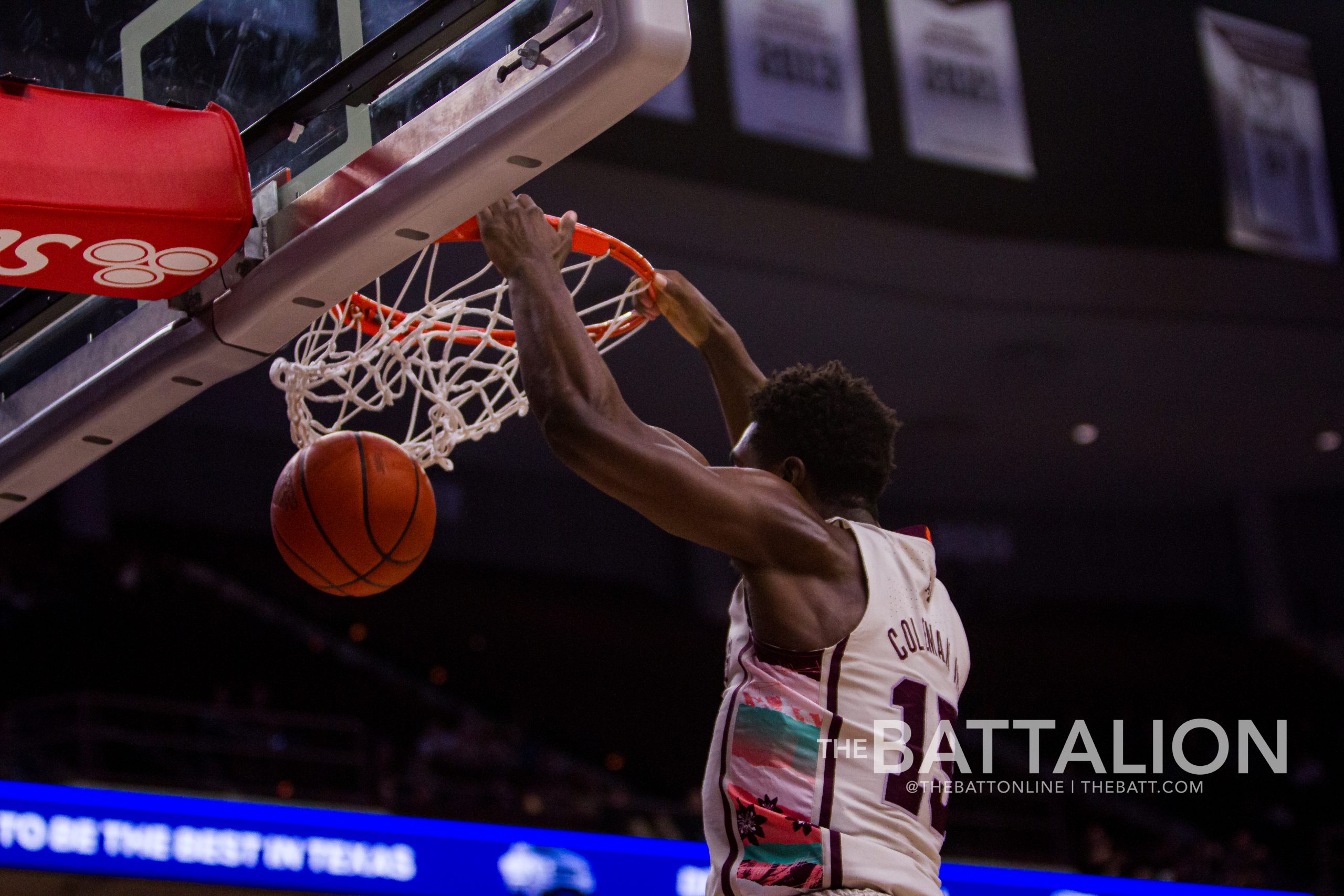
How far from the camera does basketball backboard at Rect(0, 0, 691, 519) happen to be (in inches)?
77.8

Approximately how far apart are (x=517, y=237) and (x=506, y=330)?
785 millimetres

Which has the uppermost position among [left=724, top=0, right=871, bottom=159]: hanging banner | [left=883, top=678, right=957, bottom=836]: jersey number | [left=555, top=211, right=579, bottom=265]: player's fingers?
[left=724, top=0, right=871, bottom=159]: hanging banner

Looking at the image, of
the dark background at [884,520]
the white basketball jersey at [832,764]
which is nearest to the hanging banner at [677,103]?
the dark background at [884,520]

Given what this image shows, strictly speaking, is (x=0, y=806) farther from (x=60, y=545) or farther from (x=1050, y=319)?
(x=1050, y=319)

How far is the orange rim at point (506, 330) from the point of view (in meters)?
2.79

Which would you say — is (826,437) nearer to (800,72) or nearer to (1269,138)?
(800,72)

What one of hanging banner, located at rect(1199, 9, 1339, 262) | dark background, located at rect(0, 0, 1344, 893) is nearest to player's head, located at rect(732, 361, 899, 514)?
dark background, located at rect(0, 0, 1344, 893)

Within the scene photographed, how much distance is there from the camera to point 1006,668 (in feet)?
44.7

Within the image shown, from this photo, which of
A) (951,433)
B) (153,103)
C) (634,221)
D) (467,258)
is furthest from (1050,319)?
(153,103)

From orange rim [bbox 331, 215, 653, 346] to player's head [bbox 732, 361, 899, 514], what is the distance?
51cm

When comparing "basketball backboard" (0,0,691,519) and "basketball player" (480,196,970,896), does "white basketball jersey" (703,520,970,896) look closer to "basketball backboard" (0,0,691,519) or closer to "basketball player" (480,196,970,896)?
"basketball player" (480,196,970,896)

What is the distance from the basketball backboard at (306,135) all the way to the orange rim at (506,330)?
38 cm

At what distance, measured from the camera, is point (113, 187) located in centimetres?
218

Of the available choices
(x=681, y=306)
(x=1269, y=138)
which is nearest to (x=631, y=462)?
(x=681, y=306)
